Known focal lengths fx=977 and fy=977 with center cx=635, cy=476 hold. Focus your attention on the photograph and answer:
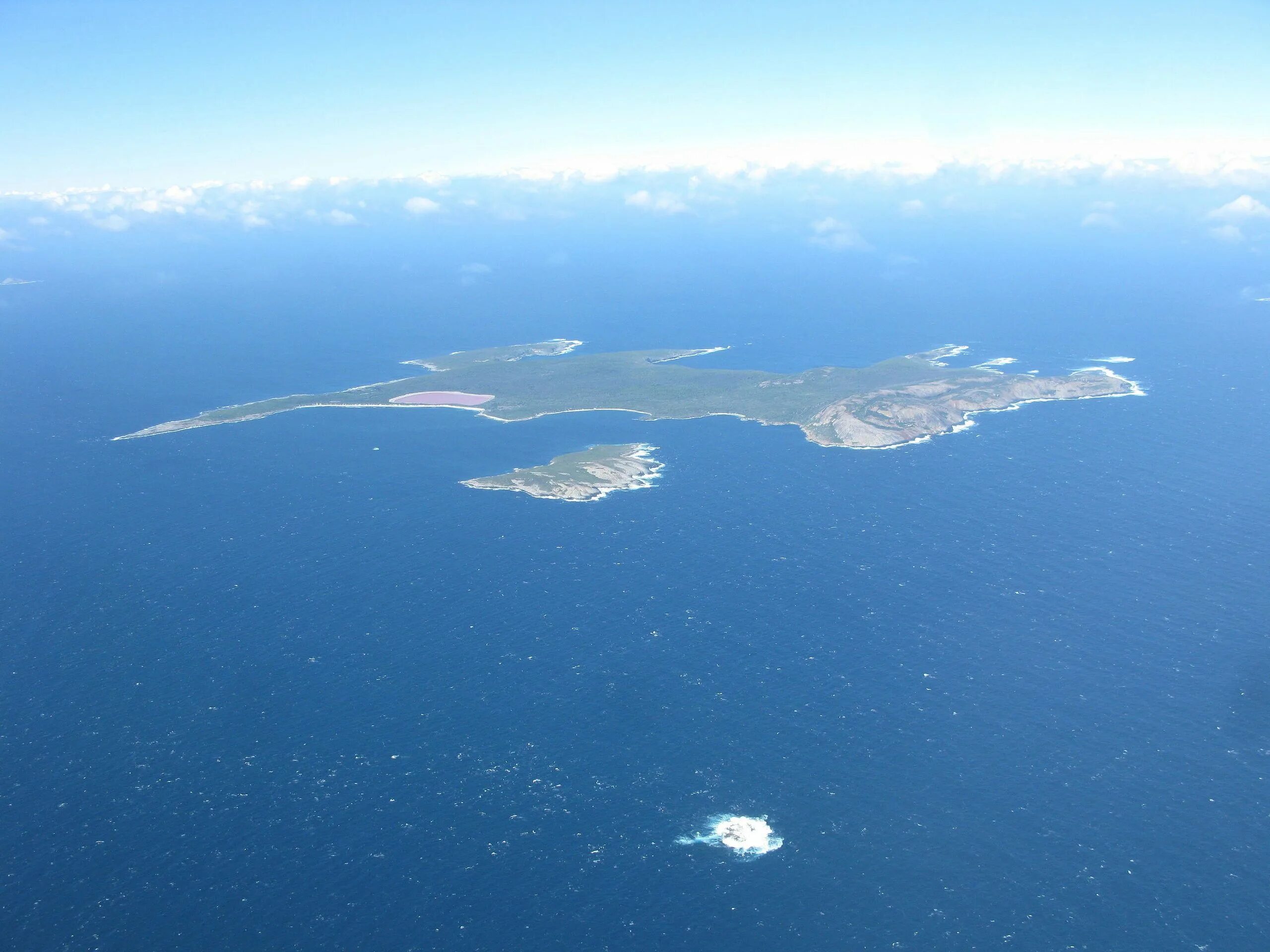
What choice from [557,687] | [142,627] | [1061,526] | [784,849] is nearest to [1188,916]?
[784,849]

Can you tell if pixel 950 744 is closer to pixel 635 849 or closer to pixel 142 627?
pixel 635 849

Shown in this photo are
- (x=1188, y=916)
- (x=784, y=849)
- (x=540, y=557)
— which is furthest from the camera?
(x=540, y=557)

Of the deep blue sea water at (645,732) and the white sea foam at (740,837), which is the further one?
the white sea foam at (740,837)

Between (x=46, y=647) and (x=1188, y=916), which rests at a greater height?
(x=46, y=647)

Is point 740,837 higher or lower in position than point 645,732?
lower

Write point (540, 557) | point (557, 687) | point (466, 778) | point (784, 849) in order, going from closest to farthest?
point (784, 849)
point (466, 778)
point (557, 687)
point (540, 557)

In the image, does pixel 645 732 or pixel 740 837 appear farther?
pixel 645 732

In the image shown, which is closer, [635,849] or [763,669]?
[635,849]

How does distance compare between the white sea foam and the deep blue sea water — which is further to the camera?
the white sea foam
